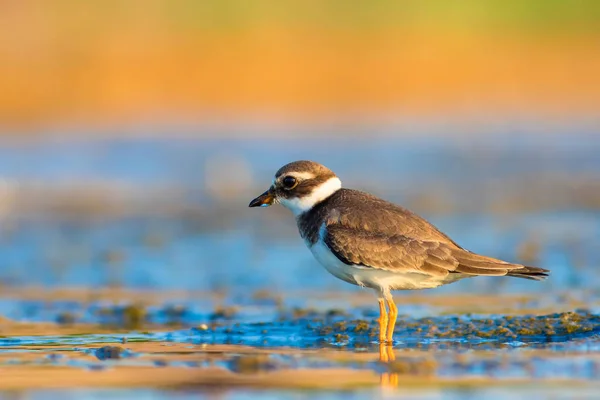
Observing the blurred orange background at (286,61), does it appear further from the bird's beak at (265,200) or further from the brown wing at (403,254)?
the brown wing at (403,254)

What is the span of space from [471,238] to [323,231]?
583cm

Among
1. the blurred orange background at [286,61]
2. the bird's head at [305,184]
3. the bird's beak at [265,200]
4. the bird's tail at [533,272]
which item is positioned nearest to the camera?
the bird's tail at [533,272]

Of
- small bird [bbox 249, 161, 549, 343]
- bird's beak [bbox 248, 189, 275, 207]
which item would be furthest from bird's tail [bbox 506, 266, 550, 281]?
bird's beak [bbox 248, 189, 275, 207]

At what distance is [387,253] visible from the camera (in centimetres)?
888

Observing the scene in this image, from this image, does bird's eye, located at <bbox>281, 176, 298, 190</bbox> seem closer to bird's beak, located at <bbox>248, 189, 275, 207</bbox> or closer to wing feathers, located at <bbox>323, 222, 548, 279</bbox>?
bird's beak, located at <bbox>248, 189, 275, 207</bbox>

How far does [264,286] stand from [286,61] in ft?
71.3

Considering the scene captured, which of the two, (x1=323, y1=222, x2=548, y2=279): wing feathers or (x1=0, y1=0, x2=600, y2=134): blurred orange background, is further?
(x1=0, y1=0, x2=600, y2=134): blurred orange background

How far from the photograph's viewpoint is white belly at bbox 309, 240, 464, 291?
8922 millimetres

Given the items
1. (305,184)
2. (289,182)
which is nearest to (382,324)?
(305,184)

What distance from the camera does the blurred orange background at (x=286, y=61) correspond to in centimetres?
3089

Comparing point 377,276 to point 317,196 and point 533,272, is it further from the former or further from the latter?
point 533,272

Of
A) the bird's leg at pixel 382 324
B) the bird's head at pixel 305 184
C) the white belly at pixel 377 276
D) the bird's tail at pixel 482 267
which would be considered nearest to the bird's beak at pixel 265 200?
the bird's head at pixel 305 184

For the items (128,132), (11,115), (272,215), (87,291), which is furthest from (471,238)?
(11,115)

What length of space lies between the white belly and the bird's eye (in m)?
0.76
